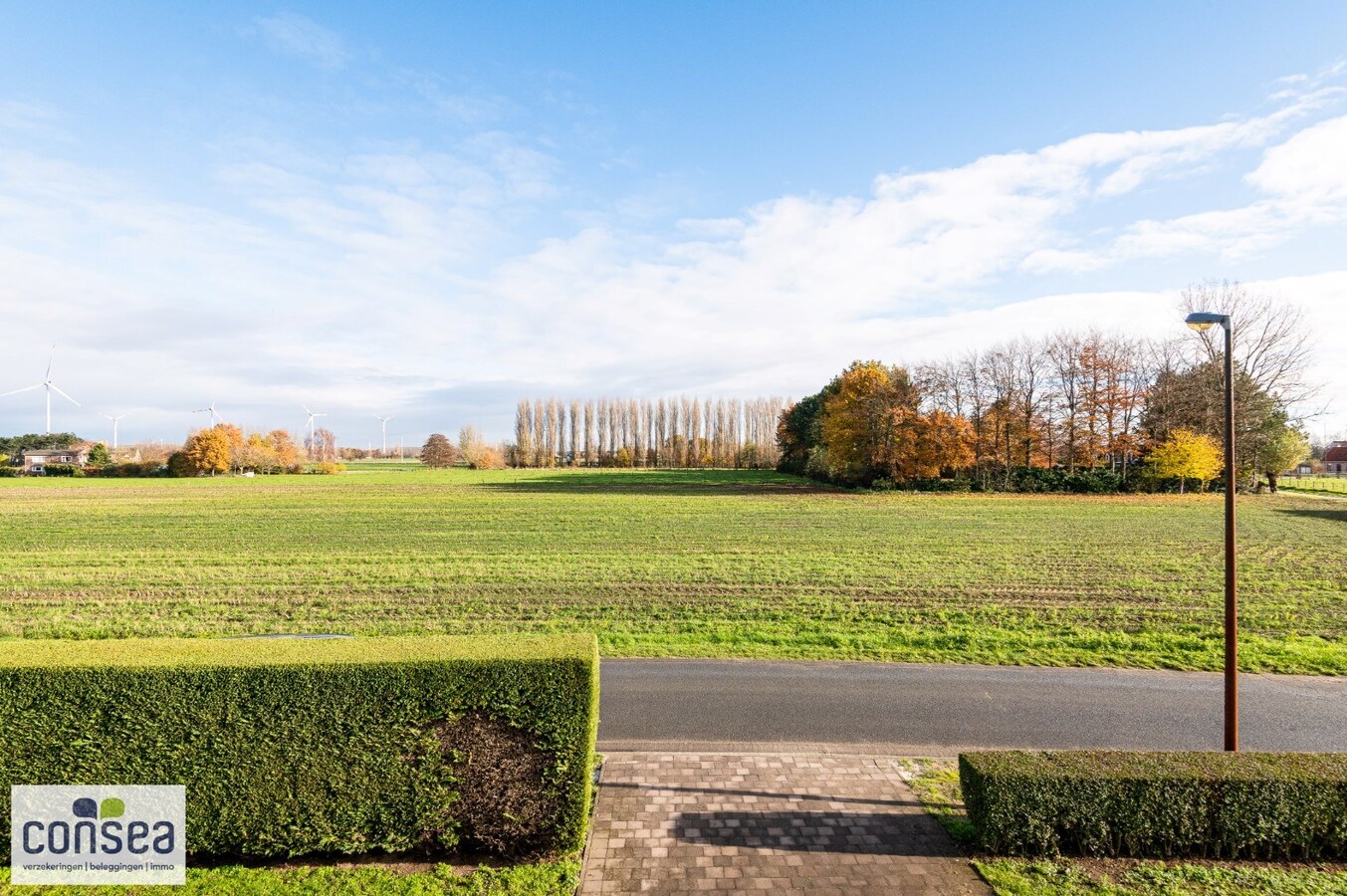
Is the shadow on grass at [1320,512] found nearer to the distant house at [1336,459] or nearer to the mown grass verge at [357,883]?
the mown grass verge at [357,883]

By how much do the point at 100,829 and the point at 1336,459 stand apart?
160730 mm

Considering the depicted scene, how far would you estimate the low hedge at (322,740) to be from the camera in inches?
230

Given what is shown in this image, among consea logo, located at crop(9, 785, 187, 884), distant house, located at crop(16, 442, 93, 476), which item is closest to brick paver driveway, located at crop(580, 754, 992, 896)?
consea logo, located at crop(9, 785, 187, 884)

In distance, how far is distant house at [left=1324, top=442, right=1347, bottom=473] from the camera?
108 metres

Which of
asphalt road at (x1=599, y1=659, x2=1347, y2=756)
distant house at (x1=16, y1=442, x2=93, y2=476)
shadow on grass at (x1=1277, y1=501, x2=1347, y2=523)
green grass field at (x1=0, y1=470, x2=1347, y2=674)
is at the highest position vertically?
A: distant house at (x1=16, y1=442, x2=93, y2=476)

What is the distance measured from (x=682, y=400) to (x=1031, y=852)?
136m

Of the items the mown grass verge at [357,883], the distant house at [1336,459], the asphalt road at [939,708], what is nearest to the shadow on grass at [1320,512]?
the asphalt road at [939,708]

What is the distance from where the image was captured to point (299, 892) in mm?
5613

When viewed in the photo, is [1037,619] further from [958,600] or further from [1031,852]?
[1031,852]

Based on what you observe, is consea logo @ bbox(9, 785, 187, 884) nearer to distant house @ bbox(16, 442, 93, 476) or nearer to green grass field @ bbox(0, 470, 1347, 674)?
green grass field @ bbox(0, 470, 1347, 674)

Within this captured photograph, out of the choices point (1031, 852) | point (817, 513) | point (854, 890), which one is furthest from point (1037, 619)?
point (817, 513)

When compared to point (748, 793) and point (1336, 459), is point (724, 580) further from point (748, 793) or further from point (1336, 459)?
point (1336, 459)

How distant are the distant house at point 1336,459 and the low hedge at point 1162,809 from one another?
149066 mm

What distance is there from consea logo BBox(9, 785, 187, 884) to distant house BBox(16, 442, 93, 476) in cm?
12571
